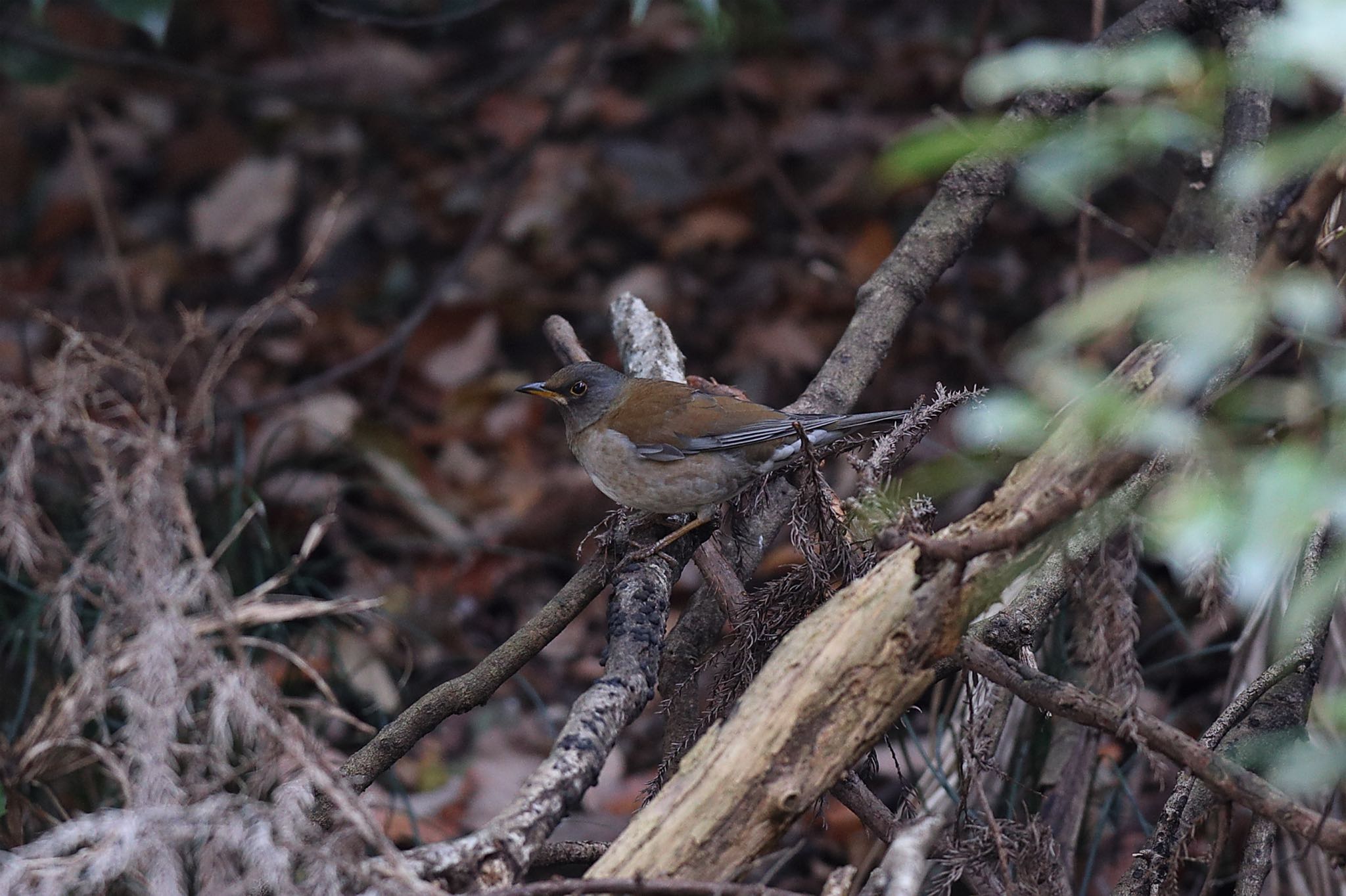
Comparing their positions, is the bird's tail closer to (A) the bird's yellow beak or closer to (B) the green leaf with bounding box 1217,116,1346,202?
(A) the bird's yellow beak

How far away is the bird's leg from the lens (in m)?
3.42

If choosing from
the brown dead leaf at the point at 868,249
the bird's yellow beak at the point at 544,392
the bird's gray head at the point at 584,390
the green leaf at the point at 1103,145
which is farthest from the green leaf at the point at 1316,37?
the brown dead leaf at the point at 868,249

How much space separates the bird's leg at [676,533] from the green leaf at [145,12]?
9.17 ft

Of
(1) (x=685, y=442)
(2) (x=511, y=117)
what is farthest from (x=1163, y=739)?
(2) (x=511, y=117)

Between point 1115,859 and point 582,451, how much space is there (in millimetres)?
2452

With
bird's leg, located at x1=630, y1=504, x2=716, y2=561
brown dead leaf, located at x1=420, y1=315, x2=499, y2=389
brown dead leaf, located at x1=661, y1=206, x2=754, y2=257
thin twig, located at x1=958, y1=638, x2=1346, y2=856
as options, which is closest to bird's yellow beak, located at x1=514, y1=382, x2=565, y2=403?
bird's leg, located at x1=630, y1=504, x2=716, y2=561

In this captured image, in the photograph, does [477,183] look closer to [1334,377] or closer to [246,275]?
[246,275]

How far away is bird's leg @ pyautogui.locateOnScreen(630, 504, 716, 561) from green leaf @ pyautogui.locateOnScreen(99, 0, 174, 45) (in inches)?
110

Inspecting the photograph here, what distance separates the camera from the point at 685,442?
418 cm

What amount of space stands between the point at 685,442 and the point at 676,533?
66cm

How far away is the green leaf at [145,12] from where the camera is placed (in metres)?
4.71

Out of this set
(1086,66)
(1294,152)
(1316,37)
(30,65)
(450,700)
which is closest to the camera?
(1316,37)

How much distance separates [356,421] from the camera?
7.07 metres

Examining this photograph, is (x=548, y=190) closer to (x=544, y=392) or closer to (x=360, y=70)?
(x=360, y=70)
